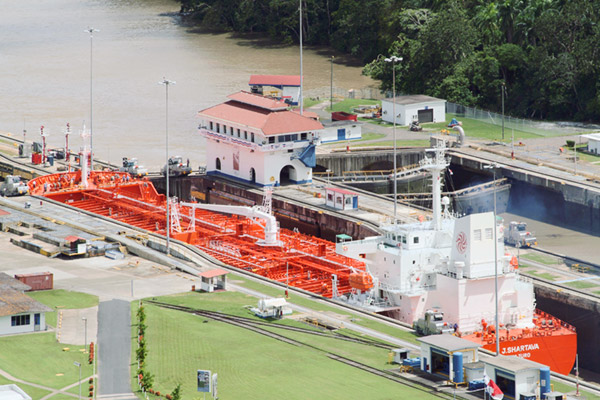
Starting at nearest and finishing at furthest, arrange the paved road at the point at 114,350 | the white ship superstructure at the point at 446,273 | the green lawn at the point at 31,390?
the green lawn at the point at 31,390
the paved road at the point at 114,350
the white ship superstructure at the point at 446,273

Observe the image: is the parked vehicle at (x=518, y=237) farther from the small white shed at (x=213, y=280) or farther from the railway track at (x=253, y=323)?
the railway track at (x=253, y=323)

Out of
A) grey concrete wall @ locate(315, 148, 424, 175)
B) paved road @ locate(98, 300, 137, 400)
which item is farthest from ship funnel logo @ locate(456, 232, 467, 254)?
grey concrete wall @ locate(315, 148, 424, 175)

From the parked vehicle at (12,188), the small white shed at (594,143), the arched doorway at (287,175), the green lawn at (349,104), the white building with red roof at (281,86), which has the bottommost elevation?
the parked vehicle at (12,188)

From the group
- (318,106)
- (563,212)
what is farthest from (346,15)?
(563,212)

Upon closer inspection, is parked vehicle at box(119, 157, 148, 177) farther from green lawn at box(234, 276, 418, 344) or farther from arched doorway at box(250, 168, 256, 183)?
green lawn at box(234, 276, 418, 344)

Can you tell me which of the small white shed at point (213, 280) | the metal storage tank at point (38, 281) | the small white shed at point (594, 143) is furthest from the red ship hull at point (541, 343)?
the small white shed at point (594, 143)

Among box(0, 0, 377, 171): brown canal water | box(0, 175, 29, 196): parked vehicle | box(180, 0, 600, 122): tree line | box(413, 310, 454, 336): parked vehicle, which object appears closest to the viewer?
box(413, 310, 454, 336): parked vehicle

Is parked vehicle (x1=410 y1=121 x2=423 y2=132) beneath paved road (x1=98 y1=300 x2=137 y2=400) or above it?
above
